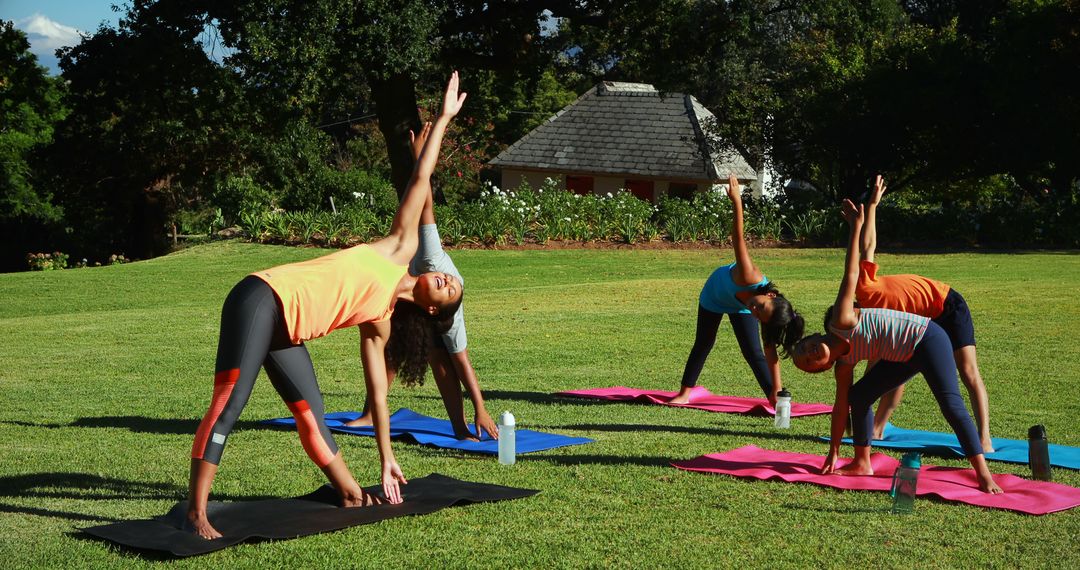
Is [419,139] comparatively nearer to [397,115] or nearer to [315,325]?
[315,325]

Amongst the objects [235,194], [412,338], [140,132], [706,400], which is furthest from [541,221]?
[412,338]

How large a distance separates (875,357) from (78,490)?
16.0ft

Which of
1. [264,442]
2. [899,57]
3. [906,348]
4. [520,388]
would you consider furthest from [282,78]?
[899,57]

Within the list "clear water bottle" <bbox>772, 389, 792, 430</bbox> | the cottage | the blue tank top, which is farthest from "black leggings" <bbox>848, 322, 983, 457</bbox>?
the cottage

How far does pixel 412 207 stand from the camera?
20.5 ft

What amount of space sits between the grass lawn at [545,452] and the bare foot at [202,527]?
161 millimetres

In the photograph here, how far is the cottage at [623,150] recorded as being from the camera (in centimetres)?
3934

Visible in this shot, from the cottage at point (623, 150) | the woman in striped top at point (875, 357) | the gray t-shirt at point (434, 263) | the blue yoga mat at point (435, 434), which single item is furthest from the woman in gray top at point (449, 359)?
the cottage at point (623, 150)

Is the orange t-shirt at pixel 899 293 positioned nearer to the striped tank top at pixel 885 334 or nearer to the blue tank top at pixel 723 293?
the striped tank top at pixel 885 334

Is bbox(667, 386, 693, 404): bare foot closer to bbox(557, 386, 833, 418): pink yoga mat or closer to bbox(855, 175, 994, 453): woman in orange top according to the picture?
bbox(557, 386, 833, 418): pink yoga mat

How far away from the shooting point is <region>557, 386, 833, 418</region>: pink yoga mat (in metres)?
9.90

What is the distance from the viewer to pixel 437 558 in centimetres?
539

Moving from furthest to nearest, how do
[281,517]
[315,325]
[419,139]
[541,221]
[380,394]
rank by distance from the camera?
[541,221] → [419,139] → [380,394] → [281,517] → [315,325]

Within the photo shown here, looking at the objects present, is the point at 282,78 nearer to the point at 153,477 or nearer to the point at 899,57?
Result: the point at 153,477
